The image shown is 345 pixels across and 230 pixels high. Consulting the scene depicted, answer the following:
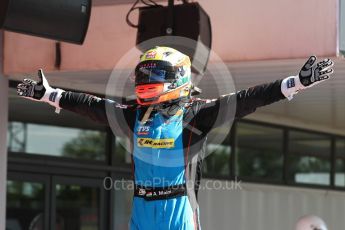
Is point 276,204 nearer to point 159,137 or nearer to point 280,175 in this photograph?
point 280,175

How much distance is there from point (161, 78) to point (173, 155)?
36 centimetres

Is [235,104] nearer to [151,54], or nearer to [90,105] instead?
[151,54]

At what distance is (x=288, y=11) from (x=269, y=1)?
0.18 metres

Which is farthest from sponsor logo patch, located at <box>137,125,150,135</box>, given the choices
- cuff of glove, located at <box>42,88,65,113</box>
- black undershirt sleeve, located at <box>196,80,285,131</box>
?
cuff of glove, located at <box>42,88,65,113</box>

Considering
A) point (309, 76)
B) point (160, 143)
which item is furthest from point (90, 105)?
point (309, 76)

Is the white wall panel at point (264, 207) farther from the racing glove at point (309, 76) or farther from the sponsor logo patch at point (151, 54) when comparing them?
the racing glove at point (309, 76)

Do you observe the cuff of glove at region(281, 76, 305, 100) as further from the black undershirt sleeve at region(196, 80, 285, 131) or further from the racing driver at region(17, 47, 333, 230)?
the racing driver at region(17, 47, 333, 230)

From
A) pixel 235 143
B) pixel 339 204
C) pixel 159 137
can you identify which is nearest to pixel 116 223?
pixel 235 143

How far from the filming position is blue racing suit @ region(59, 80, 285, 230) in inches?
142

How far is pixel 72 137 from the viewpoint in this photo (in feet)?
29.3

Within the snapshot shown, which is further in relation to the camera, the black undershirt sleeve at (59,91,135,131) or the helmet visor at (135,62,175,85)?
the black undershirt sleeve at (59,91,135,131)

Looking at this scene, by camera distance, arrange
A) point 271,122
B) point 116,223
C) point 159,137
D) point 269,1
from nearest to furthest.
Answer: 1. point 159,137
2. point 269,1
3. point 116,223
4. point 271,122

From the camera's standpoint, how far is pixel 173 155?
3.62 metres

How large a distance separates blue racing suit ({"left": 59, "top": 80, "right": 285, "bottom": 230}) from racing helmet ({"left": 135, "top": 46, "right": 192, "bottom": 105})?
0.25 ft
